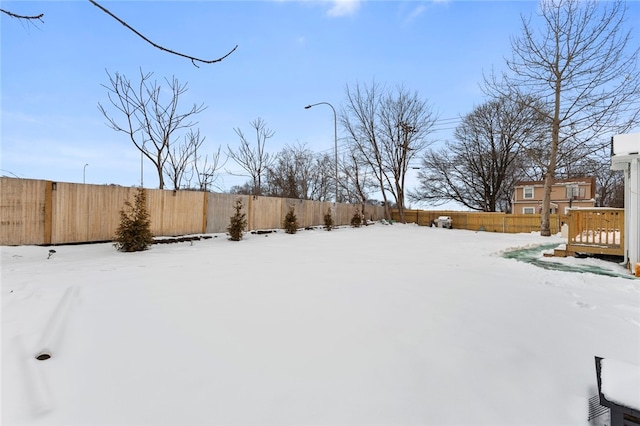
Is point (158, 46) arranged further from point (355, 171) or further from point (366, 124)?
point (355, 171)

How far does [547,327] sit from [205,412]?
2729 millimetres

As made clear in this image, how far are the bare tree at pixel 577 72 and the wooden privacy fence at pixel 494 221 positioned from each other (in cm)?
421

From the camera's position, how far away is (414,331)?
2.39 m

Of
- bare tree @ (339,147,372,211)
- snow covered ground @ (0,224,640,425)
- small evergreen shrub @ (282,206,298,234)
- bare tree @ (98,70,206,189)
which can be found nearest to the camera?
snow covered ground @ (0,224,640,425)

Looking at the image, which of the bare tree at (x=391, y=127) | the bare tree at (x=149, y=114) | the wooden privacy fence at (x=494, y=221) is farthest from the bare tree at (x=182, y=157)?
the wooden privacy fence at (x=494, y=221)

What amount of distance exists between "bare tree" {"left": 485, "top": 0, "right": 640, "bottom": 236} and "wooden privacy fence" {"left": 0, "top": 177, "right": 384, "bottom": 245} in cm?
1266

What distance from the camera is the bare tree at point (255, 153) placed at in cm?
1697

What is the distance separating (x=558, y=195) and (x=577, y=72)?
54.1ft

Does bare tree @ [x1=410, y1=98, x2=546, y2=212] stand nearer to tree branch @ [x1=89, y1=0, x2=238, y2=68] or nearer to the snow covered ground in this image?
the snow covered ground

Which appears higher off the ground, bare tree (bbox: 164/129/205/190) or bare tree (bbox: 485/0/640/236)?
bare tree (bbox: 485/0/640/236)

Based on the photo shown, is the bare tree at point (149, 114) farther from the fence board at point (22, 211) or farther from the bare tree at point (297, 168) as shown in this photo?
the bare tree at point (297, 168)

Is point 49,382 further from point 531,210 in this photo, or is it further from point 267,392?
point 531,210

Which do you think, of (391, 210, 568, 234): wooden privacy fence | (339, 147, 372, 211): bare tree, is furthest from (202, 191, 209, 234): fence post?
(391, 210, 568, 234): wooden privacy fence

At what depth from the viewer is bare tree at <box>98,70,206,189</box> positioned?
11.0 metres
